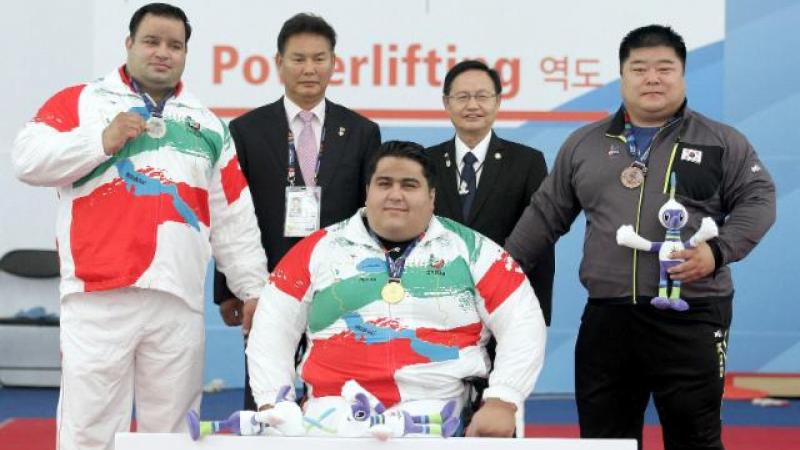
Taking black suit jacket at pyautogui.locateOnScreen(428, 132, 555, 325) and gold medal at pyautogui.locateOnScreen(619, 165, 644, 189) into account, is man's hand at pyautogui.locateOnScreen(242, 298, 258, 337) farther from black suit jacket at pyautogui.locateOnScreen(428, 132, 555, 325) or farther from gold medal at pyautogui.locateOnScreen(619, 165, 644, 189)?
gold medal at pyautogui.locateOnScreen(619, 165, 644, 189)

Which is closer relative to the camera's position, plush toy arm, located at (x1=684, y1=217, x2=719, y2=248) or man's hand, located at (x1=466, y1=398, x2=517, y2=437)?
man's hand, located at (x1=466, y1=398, x2=517, y2=437)

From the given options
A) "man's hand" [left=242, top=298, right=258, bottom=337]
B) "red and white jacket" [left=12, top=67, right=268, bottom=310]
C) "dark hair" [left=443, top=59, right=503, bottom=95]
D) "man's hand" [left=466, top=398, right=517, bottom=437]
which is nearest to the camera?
"man's hand" [left=466, top=398, right=517, bottom=437]

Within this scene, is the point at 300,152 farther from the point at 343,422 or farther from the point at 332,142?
the point at 343,422

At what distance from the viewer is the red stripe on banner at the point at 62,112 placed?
3.27m

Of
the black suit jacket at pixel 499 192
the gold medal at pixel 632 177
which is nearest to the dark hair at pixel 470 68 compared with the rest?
the black suit jacket at pixel 499 192

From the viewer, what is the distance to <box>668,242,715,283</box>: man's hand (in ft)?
9.86


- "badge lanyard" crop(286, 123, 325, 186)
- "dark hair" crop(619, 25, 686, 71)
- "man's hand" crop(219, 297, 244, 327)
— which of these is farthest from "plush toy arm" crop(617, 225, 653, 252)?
"man's hand" crop(219, 297, 244, 327)

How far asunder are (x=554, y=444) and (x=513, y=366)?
476 mm

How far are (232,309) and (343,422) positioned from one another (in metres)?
1.11

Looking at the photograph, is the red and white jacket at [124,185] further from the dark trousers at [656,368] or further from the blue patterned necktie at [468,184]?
the dark trousers at [656,368]

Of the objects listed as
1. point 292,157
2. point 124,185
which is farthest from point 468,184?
point 124,185

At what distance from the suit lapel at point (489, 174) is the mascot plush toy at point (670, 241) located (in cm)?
56

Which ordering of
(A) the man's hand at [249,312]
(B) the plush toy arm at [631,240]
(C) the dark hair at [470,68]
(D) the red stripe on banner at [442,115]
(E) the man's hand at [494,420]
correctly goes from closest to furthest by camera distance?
(E) the man's hand at [494,420] < (B) the plush toy arm at [631,240] < (A) the man's hand at [249,312] < (C) the dark hair at [470,68] < (D) the red stripe on banner at [442,115]

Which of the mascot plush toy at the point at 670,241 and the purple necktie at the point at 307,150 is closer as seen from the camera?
the mascot plush toy at the point at 670,241
